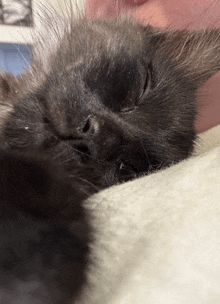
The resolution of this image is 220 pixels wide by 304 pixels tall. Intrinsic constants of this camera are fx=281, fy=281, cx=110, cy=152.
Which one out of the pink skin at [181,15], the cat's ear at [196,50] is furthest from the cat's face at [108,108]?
the pink skin at [181,15]

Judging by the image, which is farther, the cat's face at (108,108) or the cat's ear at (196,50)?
the cat's ear at (196,50)

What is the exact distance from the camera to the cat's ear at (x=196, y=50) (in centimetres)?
94

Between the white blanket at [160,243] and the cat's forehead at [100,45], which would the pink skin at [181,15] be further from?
the white blanket at [160,243]

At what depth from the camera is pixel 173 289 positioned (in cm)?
35

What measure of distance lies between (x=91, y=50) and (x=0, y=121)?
29cm

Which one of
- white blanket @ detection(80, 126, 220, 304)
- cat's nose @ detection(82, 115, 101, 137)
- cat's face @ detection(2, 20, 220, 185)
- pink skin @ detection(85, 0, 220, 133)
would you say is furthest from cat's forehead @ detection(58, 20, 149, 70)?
white blanket @ detection(80, 126, 220, 304)

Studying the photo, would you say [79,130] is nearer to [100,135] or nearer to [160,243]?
[100,135]

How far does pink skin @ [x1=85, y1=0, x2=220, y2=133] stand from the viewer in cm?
109

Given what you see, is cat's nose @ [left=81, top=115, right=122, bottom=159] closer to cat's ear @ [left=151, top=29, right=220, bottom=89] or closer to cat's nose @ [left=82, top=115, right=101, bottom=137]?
cat's nose @ [left=82, top=115, right=101, bottom=137]

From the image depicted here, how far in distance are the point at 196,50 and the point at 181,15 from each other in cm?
35

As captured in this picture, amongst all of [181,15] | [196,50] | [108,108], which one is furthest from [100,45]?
[181,15]

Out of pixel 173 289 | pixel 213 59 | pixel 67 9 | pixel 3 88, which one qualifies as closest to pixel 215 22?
pixel 213 59

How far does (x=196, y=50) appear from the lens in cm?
99

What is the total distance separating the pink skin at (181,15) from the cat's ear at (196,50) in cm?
7
